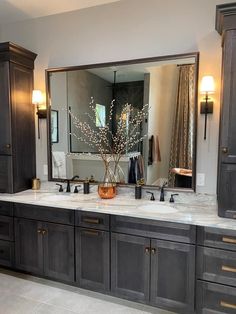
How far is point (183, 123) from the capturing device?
261cm

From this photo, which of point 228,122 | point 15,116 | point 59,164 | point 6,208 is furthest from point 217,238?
point 15,116

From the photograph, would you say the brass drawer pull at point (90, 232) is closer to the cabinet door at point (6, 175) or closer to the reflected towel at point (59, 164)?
the reflected towel at point (59, 164)

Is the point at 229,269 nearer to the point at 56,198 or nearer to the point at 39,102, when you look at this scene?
the point at 56,198

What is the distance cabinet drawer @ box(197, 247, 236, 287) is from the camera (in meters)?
1.93

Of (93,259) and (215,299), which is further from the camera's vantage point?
(93,259)

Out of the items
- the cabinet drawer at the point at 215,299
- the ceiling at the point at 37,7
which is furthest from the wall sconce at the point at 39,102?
the cabinet drawer at the point at 215,299

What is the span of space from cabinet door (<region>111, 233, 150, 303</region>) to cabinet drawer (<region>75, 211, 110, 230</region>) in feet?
0.41

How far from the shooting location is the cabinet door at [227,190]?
2033 millimetres

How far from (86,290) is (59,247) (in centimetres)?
50

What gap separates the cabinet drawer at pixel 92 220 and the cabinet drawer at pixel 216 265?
81 centimetres

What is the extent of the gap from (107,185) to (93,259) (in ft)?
2.41

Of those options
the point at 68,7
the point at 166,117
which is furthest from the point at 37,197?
the point at 68,7

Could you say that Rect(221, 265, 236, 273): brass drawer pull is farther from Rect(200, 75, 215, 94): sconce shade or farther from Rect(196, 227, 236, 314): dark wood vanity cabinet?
Rect(200, 75, 215, 94): sconce shade

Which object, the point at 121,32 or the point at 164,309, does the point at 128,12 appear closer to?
the point at 121,32
